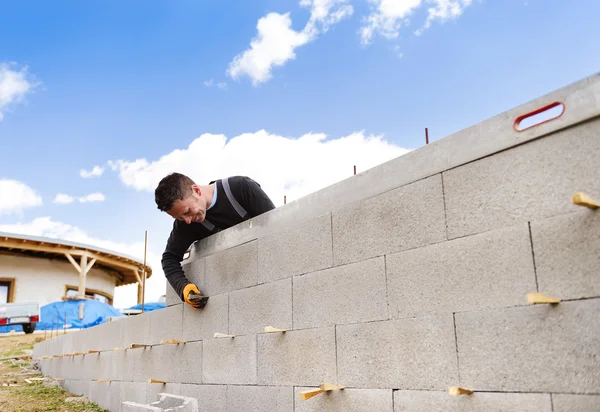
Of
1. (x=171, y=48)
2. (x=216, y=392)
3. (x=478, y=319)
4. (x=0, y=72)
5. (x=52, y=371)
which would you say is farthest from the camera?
(x=0, y=72)

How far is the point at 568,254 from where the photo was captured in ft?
5.54

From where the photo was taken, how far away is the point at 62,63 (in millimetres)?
11508

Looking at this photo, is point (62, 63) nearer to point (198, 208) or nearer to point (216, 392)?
point (198, 208)

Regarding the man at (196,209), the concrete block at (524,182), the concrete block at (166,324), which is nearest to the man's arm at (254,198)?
the man at (196,209)

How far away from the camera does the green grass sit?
5.87 m

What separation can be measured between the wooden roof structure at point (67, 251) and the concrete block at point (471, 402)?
47.5ft

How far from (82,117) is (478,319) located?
448 inches

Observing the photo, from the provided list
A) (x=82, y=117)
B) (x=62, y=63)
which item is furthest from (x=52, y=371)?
(x=62, y=63)

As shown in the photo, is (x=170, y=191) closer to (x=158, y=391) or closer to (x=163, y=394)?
(x=163, y=394)

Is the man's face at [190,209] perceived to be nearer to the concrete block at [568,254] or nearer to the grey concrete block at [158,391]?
the grey concrete block at [158,391]

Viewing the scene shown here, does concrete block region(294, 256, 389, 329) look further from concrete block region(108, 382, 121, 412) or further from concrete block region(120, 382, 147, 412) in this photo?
concrete block region(108, 382, 121, 412)

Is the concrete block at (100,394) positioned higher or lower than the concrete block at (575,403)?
lower

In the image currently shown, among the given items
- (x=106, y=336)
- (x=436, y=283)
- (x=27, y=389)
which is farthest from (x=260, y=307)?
(x=27, y=389)

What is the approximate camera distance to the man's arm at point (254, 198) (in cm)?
371
